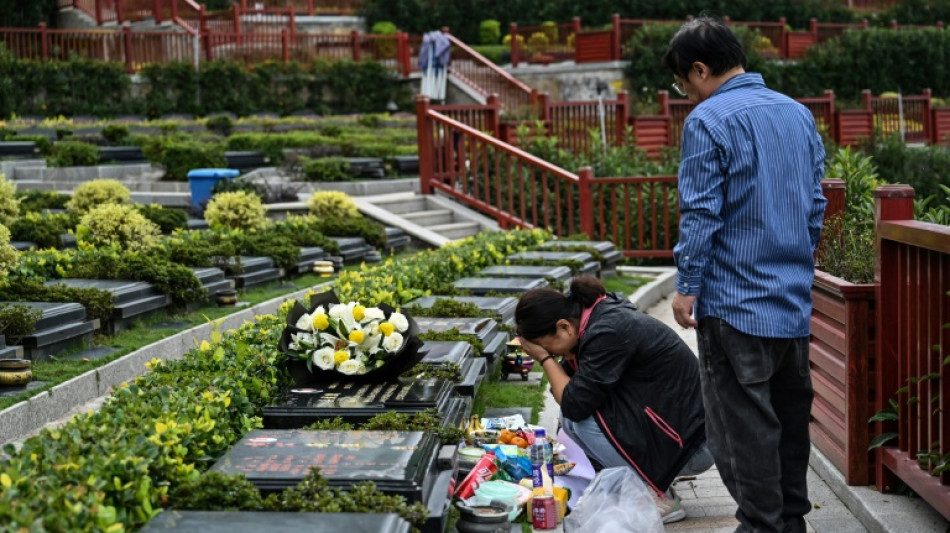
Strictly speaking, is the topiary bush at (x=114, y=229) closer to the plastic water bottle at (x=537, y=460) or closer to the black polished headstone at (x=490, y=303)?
the black polished headstone at (x=490, y=303)

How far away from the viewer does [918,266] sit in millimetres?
4582

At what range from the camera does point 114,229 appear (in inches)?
402

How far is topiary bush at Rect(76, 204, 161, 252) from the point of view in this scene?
10.2m

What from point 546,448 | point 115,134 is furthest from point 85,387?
point 115,134

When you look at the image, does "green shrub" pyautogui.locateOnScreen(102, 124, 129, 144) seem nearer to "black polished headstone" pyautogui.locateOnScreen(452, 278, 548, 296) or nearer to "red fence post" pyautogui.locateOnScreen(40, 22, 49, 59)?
"red fence post" pyautogui.locateOnScreen(40, 22, 49, 59)

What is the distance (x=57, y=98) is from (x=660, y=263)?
16.1 metres

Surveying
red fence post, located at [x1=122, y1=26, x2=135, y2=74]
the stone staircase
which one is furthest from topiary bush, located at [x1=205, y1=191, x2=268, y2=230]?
red fence post, located at [x1=122, y1=26, x2=135, y2=74]

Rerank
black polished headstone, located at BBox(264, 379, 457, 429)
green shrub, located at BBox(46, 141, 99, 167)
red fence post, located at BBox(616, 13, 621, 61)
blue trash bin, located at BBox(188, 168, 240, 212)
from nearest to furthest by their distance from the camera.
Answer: black polished headstone, located at BBox(264, 379, 457, 429) → blue trash bin, located at BBox(188, 168, 240, 212) → green shrub, located at BBox(46, 141, 99, 167) → red fence post, located at BBox(616, 13, 621, 61)

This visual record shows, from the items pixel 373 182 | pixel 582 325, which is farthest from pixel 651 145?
pixel 582 325

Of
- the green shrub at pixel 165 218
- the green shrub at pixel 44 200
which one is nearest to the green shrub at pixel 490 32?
the green shrub at pixel 44 200

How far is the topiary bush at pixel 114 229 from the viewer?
400 inches

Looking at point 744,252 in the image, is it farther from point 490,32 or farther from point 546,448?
point 490,32

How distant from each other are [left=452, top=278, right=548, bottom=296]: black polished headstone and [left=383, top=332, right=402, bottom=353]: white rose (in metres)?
3.13

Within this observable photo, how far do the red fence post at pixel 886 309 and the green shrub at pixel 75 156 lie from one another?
15418mm
